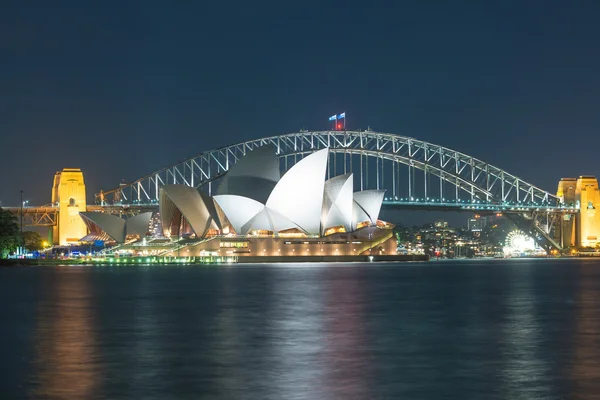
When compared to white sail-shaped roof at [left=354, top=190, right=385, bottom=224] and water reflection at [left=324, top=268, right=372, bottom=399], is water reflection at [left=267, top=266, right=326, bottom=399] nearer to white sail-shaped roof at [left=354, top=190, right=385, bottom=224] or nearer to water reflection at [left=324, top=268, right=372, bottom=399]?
water reflection at [left=324, top=268, right=372, bottom=399]

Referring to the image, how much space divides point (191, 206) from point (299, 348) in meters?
98.5

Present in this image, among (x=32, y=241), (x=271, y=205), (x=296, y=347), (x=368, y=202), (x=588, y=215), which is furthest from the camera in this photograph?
(x=588, y=215)

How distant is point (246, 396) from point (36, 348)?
843 cm

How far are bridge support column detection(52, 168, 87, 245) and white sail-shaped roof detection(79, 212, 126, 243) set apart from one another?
4.46m

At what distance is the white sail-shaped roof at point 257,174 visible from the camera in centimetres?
11306

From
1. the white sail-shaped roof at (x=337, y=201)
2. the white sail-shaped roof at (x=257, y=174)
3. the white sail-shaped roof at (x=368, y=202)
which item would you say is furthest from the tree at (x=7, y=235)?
the white sail-shaped roof at (x=368, y=202)

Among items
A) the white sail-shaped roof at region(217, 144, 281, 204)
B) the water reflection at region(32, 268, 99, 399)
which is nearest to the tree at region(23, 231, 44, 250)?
the white sail-shaped roof at region(217, 144, 281, 204)

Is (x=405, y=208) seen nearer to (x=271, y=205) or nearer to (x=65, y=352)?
(x=271, y=205)

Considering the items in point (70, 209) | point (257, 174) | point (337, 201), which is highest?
point (257, 174)

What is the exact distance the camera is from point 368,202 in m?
127

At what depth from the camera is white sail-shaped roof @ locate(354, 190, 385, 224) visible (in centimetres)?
12719

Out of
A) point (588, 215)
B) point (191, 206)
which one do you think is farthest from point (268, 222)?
point (588, 215)

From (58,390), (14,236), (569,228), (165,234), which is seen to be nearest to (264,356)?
(58,390)

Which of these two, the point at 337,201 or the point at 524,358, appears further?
the point at 337,201
